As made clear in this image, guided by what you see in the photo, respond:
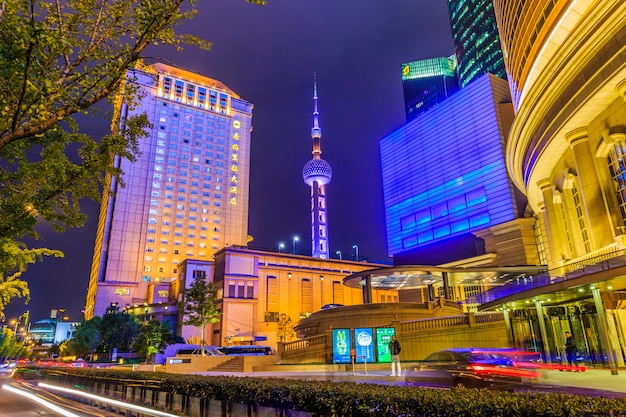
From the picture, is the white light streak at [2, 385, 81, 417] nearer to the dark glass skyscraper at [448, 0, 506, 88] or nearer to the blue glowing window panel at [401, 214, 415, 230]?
the blue glowing window panel at [401, 214, 415, 230]

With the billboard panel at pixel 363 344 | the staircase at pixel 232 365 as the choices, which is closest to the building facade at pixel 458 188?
the billboard panel at pixel 363 344

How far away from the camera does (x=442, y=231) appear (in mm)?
78562

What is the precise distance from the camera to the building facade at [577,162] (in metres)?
23.7

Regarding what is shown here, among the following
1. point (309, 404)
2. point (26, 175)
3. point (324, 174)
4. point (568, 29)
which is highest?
point (324, 174)

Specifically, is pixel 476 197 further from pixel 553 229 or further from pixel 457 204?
pixel 553 229

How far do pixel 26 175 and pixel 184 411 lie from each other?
8978 mm

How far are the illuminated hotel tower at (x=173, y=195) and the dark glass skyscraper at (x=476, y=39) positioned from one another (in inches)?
3309

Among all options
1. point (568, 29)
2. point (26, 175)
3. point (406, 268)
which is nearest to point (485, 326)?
point (406, 268)

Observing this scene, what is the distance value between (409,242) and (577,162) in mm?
57421

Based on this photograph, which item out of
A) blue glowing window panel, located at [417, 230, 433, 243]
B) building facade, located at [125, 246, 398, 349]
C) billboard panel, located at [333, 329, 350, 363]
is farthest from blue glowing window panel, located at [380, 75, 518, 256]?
billboard panel, located at [333, 329, 350, 363]

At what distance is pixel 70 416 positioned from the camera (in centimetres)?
1435

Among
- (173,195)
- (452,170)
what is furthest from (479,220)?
(173,195)

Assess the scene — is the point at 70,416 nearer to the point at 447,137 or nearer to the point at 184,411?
the point at 184,411

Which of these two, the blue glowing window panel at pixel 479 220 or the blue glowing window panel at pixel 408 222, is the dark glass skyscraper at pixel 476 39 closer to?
the blue glowing window panel at pixel 408 222
